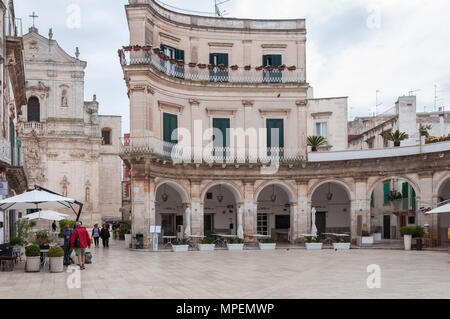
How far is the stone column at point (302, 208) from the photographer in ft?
104

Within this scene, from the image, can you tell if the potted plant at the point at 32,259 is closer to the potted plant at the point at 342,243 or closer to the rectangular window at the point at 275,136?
the potted plant at the point at 342,243

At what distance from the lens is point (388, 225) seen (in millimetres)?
39688

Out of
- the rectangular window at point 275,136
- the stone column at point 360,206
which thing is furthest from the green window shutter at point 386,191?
the rectangular window at point 275,136

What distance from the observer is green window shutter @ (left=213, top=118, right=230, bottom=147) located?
104 ft

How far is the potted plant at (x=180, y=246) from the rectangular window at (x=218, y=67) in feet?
34.1

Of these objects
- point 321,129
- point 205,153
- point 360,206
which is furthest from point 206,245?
point 321,129

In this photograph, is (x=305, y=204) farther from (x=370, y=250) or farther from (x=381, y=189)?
(x=381, y=189)

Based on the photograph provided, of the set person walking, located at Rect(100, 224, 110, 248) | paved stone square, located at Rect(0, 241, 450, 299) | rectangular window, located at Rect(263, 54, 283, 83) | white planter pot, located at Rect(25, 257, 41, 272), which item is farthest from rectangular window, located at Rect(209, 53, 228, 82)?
white planter pot, located at Rect(25, 257, 41, 272)

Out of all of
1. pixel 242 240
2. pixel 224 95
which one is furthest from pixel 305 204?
pixel 224 95

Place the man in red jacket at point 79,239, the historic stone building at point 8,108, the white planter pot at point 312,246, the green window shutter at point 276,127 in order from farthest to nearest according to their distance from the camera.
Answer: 1. the green window shutter at point 276,127
2. the white planter pot at point 312,246
3. the historic stone building at point 8,108
4. the man in red jacket at point 79,239

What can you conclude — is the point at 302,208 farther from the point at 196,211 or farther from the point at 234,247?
the point at 196,211

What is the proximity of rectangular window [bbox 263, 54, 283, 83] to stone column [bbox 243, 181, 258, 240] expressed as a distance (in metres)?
6.73

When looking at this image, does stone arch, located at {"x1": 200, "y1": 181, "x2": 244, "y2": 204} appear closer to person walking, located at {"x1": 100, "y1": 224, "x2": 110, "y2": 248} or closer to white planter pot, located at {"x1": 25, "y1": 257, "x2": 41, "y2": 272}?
person walking, located at {"x1": 100, "y1": 224, "x2": 110, "y2": 248}

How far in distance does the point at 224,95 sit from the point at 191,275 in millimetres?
17438
